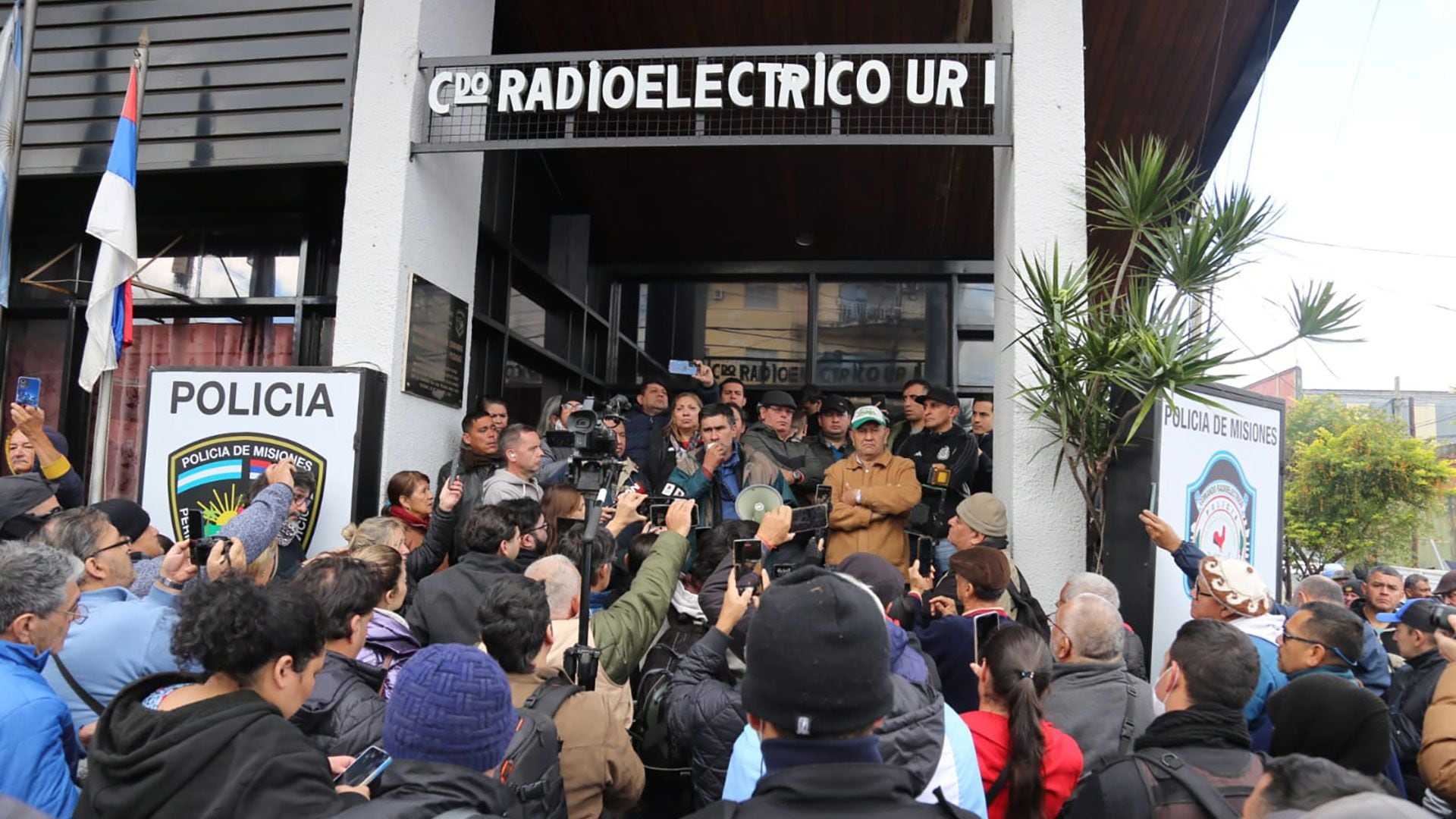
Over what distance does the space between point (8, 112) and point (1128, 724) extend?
288 inches

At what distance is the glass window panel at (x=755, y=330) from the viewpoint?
9836 mm

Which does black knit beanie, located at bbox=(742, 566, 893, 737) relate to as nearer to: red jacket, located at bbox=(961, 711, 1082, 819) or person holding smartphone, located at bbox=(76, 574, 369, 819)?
person holding smartphone, located at bbox=(76, 574, 369, 819)

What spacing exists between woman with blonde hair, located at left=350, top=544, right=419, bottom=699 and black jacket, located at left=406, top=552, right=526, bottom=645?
0.11 metres

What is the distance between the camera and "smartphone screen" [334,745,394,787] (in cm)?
191

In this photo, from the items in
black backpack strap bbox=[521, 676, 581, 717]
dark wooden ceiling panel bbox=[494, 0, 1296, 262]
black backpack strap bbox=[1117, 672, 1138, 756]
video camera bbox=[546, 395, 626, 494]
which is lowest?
black backpack strap bbox=[1117, 672, 1138, 756]

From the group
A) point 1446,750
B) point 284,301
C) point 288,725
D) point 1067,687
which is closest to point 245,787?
point 288,725

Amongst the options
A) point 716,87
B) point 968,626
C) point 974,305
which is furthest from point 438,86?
point 974,305

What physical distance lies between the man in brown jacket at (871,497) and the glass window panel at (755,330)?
4298 millimetres

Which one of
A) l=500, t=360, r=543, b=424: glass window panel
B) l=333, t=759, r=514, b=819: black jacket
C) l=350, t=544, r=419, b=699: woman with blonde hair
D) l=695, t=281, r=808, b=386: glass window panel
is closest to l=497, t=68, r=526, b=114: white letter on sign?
l=500, t=360, r=543, b=424: glass window panel

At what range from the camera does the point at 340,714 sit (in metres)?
2.50

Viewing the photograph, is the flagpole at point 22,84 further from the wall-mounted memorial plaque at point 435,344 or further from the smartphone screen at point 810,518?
the smartphone screen at point 810,518

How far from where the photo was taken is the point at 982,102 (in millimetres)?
5656

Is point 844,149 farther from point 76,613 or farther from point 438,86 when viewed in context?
point 76,613

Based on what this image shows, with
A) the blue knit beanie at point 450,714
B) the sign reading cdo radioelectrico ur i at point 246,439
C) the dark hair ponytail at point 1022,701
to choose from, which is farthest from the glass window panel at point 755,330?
the blue knit beanie at point 450,714
